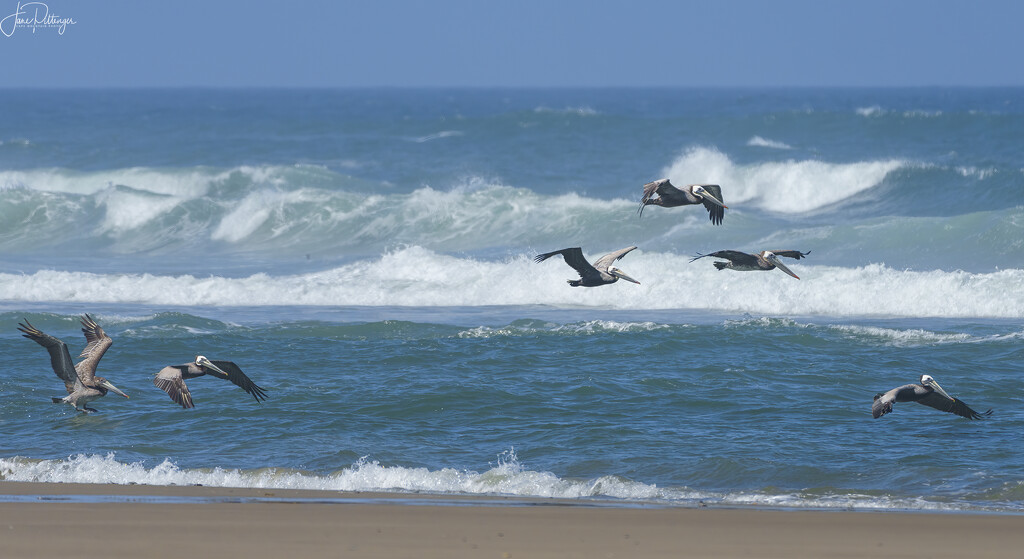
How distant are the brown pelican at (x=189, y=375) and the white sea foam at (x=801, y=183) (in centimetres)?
2664

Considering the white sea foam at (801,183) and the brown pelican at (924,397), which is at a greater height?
the white sea foam at (801,183)

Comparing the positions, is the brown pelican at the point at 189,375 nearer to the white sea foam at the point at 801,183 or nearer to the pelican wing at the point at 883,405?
the pelican wing at the point at 883,405

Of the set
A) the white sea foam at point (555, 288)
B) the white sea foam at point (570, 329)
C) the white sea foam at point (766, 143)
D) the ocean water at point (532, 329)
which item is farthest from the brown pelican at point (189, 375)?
the white sea foam at point (766, 143)

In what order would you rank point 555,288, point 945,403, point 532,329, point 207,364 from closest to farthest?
point 207,364 < point 945,403 < point 532,329 < point 555,288

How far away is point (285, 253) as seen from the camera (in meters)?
30.5

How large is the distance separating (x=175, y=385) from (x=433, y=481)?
7.46ft

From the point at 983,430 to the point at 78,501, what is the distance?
8.06m

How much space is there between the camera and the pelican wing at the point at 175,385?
34.2 feet

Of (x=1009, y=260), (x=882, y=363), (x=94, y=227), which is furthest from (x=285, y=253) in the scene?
(x=882, y=363)

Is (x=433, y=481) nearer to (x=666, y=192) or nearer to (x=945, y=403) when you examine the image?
(x=666, y=192)

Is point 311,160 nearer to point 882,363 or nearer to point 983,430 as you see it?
point 882,363

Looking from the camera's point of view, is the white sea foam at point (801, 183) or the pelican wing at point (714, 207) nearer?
the pelican wing at point (714, 207)

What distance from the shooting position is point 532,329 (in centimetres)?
1848

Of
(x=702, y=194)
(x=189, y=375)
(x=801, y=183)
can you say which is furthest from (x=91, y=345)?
A: (x=801, y=183)
